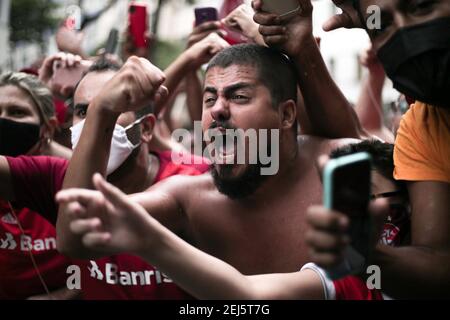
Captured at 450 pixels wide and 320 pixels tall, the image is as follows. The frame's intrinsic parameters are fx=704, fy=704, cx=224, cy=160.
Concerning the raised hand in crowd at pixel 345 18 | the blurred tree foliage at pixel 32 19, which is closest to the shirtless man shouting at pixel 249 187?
the raised hand in crowd at pixel 345 18

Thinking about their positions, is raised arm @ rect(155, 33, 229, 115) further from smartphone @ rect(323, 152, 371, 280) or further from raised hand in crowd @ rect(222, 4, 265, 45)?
smartphone @ rect(323, 152, 371, 280)

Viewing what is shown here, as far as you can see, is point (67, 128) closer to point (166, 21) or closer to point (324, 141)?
point (324, 141)

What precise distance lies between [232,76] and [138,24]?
2011 mm

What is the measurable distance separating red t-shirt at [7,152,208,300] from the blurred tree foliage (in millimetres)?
8895

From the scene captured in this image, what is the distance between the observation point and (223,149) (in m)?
2.87

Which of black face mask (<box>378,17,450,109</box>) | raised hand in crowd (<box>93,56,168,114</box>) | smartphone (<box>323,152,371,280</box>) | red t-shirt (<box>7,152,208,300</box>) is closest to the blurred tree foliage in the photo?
red t-shirt (<box>7,152,208,300</box>)

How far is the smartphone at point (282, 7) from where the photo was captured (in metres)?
2.91

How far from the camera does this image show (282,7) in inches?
116

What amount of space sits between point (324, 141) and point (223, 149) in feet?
1.78

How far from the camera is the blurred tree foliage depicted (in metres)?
12.5

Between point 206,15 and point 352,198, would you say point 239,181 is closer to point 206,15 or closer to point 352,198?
point 352,198

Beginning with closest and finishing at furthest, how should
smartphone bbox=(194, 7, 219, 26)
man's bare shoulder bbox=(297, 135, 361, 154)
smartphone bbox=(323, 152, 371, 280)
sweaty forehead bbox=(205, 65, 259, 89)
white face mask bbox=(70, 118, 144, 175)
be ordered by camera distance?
smartphone bbox=(323, 152, 371, 280) < sweaty forehead bbox=(205, 65, 259, 89) < man's bare shoulder bbox=(297, 135, 361, 154) < white face mask bbox=(70, 118, 144, 175) < smartphone bbox=(194, 7, 219, 26)

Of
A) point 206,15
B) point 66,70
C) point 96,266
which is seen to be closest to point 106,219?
point 96,266
